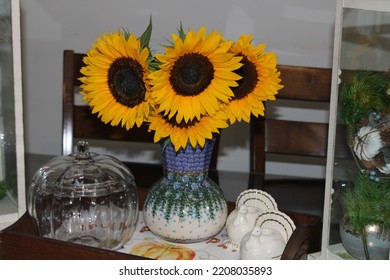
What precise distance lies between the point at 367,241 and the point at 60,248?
0.51 metres

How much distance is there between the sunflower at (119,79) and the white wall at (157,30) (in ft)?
4.10

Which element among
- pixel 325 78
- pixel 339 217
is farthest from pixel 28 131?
pixel 339 217

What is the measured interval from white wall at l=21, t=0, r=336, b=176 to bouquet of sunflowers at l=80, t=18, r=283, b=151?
126 centimetres

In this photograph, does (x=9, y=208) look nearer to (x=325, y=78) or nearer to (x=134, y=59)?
(x=134, y=59)

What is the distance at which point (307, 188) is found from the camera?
182 centimetres

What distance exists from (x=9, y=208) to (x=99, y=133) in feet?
2.25

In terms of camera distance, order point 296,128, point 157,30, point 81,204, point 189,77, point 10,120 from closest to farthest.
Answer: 1. point 189,77
2. point 81,204
3. point 10,120
4. point 296,128
5. point 157,30

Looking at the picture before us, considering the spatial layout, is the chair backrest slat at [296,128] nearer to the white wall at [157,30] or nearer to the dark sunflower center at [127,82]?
the white wall at [157,30]

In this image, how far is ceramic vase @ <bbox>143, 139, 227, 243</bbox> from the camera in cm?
125

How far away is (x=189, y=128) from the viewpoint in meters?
1.19

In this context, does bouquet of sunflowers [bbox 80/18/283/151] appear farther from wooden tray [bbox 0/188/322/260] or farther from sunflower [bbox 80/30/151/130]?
wooden tray [bbox 0/188/322/260]

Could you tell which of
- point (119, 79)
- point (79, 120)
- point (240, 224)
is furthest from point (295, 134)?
point (119, 79)

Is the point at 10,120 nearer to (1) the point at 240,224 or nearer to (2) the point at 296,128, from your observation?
(1) the point at 240,224

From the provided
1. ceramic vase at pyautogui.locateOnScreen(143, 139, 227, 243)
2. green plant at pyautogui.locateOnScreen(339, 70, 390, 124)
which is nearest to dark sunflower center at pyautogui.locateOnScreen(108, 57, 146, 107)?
ceramic vase at pyautogui.locateOnScreen(143, 139, 227, 243)
